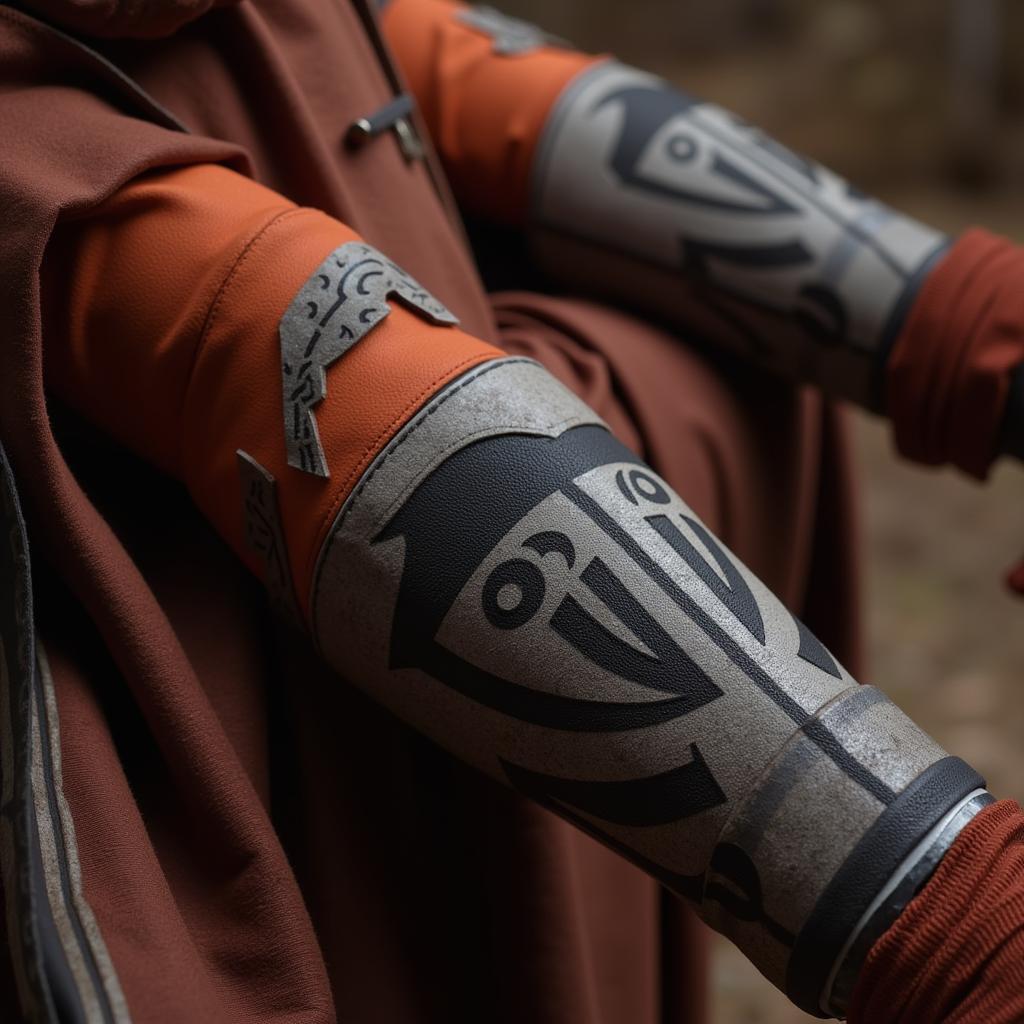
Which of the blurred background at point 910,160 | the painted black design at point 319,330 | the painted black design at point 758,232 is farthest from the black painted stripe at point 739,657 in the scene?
the blurred background at point 910,160

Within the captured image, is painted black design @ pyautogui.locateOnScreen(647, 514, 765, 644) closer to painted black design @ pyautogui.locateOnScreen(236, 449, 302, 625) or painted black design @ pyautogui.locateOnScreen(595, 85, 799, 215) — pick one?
painted black design @ pyautogui.locateOnScreen(236, 449, 302, 625)

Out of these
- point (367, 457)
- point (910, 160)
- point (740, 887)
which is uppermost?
point (367, 457)

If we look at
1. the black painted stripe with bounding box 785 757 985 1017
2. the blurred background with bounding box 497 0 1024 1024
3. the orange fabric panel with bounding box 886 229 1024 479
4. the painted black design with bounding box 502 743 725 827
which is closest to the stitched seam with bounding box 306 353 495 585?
the painted black design with bounding box 502 743 725 827

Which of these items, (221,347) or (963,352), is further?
(963,352)

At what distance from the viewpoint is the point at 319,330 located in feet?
1.70

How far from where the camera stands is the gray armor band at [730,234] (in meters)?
0.75

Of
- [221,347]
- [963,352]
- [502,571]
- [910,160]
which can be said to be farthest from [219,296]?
[910,160]

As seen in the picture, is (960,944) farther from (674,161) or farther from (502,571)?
(674,161)

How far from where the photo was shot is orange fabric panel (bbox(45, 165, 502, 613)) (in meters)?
0.52

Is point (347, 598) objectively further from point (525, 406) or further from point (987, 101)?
point (987, 101)

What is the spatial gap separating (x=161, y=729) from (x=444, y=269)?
0.29m

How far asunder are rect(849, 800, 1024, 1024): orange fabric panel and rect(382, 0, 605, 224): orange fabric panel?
0.47 meters

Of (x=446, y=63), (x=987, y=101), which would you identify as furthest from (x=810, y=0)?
(x=446, y=63)

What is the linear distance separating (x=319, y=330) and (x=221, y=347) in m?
0.04
